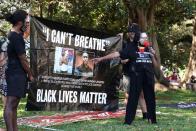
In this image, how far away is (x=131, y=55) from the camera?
959cm

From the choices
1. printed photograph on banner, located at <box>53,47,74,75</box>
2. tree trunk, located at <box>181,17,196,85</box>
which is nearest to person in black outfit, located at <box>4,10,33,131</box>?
printed photograph on banner, located at <box>53,47,74,75</box>

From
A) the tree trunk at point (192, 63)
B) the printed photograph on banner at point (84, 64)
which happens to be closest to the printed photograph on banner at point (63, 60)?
the printed photograph on banner at point (84, 64)

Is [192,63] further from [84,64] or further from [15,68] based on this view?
[15,68]

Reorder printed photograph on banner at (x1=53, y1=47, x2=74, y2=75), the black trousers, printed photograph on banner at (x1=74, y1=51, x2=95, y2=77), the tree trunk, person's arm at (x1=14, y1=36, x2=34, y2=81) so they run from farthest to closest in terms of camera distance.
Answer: the tree trunk
printed photograph on banner at (x1=74, y1=51, x2=95, y2=77)
printed photograph on banner at (x1=53, y1=47, x2=74, y2=75)
the black trousers
person's arm at (x1=14, y1=36, x2=34, y2=81)

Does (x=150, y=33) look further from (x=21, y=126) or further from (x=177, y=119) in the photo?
(x=21, y=126)

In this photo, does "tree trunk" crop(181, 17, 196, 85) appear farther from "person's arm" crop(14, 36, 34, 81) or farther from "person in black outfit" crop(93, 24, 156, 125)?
"person's arm" crop(14, 36, 34, 81)

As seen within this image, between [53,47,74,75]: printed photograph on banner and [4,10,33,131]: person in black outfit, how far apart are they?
3.38 m

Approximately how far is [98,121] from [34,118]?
1290 millimetres

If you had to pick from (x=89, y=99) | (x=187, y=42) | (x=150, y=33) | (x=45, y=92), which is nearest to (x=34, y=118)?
(x=45, y=92)

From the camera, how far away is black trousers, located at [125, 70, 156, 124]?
9.51m

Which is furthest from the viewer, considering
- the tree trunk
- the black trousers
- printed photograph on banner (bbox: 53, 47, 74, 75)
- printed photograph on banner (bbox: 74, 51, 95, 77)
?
the tree trunk

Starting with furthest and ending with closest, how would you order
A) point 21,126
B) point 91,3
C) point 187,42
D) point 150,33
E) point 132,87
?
point 187,42 → point 91,3 → point 150,33 → point 132,87 → point 21,126

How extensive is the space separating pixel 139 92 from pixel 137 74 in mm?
357

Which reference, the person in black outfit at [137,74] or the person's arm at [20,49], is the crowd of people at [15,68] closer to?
the person's arm at [20,49]
